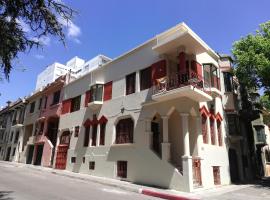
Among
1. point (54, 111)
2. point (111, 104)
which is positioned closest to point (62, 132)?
point (54, 111)

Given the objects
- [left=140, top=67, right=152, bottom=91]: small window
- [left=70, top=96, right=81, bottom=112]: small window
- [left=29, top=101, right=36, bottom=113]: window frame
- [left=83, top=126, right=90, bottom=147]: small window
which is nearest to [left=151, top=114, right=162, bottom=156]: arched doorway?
[left=140, top=67, right=152, bottom=91]: small window

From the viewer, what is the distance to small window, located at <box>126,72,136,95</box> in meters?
17.6

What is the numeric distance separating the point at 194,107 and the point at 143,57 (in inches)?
212

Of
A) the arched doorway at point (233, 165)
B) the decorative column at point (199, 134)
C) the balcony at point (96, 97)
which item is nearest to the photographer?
the decorative column at point (199, 134)

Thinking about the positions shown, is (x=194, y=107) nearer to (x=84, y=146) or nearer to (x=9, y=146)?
(x=84, y=146)

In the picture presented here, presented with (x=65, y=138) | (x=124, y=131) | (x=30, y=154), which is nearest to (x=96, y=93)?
(x=124, y=131)

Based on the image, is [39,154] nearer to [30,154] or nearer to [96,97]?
[30,154]

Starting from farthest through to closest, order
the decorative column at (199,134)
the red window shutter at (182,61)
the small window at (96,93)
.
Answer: the small window at (96,93) < the red window shutter at (182,61) < the decorative column at (199,134)

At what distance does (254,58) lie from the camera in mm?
16812

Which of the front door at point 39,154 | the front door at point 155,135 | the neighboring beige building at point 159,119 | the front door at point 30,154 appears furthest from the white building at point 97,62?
the front door at point 155,135

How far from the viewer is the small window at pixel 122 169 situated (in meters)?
16.3

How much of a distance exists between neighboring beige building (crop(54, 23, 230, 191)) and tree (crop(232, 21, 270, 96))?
1.71m

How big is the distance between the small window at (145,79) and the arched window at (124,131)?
256 cm

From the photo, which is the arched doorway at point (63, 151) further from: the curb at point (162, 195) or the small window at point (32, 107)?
the curb at point (162, 195)
